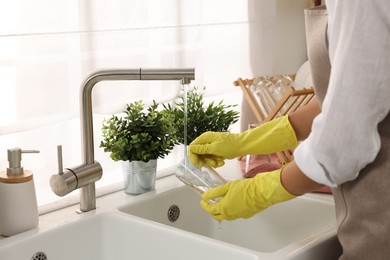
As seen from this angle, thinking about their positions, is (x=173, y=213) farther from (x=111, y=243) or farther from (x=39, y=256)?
(x=39, y=256)

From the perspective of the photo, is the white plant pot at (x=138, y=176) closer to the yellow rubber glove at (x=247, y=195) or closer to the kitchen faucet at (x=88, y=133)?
the kitchen faucet at (x=88, y=133)

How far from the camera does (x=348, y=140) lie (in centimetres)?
112

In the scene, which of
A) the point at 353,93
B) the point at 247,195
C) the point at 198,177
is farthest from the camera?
the point at 198,177

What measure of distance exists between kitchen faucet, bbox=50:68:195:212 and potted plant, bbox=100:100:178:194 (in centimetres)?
12

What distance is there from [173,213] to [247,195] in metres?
0.45

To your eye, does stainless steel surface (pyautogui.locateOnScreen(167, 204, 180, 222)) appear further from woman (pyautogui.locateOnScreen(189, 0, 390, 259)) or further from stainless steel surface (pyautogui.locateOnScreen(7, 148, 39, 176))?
stainless steel surface (pyautogui.locateOnScreen(7, 148, 39, 176))

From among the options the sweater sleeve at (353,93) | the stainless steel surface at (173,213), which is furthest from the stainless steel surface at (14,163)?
the sweater sleeve at (353,93)

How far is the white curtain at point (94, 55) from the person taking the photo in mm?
1612

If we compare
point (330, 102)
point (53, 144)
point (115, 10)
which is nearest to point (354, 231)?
point (330, 102)

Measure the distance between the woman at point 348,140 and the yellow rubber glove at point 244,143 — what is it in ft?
0.53

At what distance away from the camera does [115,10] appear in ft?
6.05

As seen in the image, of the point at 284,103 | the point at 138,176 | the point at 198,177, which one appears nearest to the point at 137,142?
the point at 138,176

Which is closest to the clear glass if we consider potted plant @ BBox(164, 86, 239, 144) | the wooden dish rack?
potted plant @ BBox(164, 86, 239, 144)

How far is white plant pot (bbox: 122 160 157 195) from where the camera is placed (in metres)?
1.71
